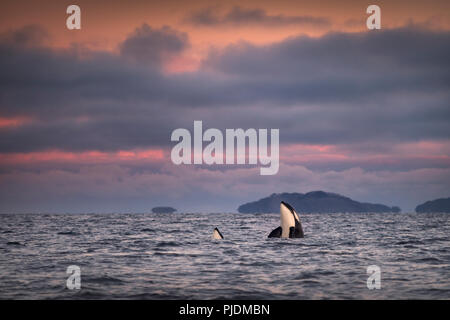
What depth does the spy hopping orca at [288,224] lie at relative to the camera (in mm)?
29031

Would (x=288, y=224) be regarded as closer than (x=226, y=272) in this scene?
No

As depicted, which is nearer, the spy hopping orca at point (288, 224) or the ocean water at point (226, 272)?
the ocean water at point (226, 272)

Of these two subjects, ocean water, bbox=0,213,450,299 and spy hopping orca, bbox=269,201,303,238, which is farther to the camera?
spy hopping orca, bbox=269,201,303,238

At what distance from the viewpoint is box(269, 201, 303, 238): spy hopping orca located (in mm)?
29031

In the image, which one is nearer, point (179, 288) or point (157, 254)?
point (179, 288)

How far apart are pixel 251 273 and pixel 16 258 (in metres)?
11.6

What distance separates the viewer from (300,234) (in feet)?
103

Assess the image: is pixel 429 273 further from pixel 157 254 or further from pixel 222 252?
pixel 157 254

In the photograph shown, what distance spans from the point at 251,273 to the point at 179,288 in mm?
3660

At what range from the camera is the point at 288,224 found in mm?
30312

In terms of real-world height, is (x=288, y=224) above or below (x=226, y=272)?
above
